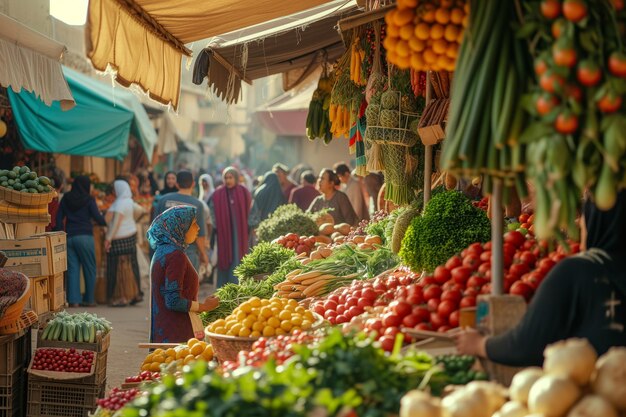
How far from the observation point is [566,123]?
306 cm

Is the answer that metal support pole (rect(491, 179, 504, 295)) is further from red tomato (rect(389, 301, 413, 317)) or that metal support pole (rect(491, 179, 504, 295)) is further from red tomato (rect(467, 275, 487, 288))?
red tomato (rect(389, 301, 413, 317))

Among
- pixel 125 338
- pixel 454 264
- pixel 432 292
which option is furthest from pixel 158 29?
pixel 125 338

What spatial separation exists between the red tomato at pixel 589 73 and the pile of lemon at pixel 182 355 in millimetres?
3665

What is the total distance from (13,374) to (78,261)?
691 cm

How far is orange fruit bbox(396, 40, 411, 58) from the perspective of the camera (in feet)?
12.5

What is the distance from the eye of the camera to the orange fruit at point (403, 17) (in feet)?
12.3

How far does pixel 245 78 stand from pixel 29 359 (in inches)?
149

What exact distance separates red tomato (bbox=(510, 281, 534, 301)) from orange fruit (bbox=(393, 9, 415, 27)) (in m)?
1.29

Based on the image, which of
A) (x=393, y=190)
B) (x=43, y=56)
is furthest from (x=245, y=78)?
(x=393, y=190)

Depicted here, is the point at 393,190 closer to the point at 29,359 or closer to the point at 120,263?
the point at 29,359

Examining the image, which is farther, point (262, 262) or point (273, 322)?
point (262, 262)

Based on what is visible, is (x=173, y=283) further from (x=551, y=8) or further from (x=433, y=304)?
(x=551, y=8)

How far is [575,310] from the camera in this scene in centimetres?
348

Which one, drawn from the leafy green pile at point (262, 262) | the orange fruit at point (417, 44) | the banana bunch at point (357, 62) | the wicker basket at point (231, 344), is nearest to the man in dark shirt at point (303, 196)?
the leafy green pile at point (262, 262)
